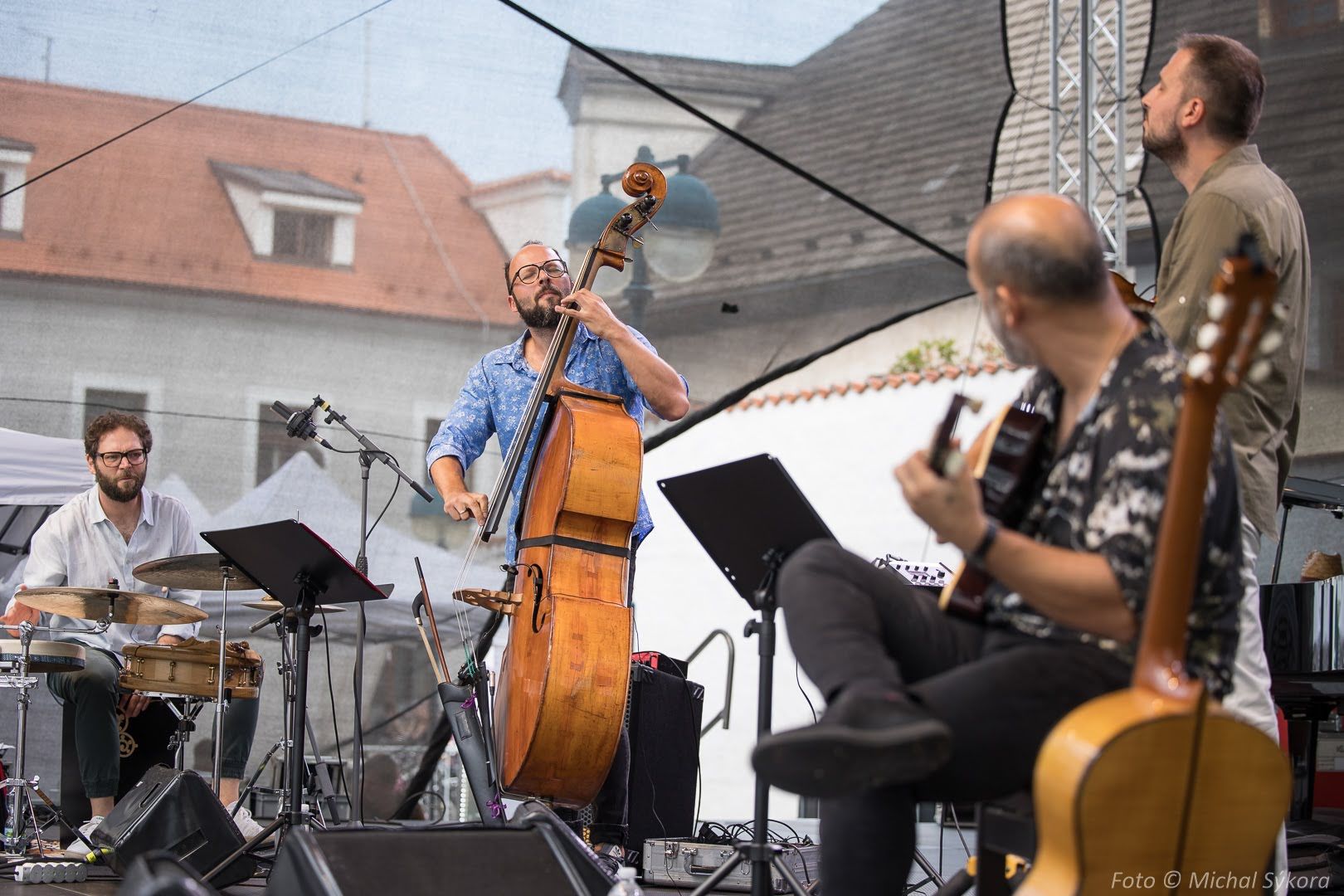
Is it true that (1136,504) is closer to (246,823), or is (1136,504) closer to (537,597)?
(537,597)

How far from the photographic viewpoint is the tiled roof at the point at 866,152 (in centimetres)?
605

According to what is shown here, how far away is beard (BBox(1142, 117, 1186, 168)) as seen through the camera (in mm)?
3031

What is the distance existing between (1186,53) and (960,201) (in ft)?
10.8

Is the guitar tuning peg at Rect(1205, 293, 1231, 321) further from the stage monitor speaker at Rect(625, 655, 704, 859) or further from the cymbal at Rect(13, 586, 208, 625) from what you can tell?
the cymbal at Rect(13, 586, 208, 625)

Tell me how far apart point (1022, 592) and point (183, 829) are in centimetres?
295

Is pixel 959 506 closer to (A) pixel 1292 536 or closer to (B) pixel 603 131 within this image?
(B) pixel 603 131

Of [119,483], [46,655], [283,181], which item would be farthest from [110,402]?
[46,655]

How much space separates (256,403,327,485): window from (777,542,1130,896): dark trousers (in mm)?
4084

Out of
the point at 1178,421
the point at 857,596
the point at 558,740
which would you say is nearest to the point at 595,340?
the point at 558,740

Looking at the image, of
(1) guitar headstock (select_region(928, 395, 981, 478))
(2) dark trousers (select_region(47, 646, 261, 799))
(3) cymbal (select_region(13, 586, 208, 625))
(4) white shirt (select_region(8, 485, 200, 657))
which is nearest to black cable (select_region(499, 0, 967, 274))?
(4) white shirt (select_region(8, 485, 200, 657))

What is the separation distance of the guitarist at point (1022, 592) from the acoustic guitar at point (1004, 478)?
20 millimetres

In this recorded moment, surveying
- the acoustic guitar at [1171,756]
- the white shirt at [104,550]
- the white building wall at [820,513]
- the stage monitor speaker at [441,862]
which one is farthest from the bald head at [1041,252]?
the white building wall at [820,513]

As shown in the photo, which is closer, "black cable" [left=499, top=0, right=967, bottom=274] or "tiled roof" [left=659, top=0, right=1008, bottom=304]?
"black cable" [left=499, top=0, right=967, bottom=274]

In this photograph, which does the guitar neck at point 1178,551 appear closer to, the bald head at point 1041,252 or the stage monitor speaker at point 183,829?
the bald head at point 1041,252
